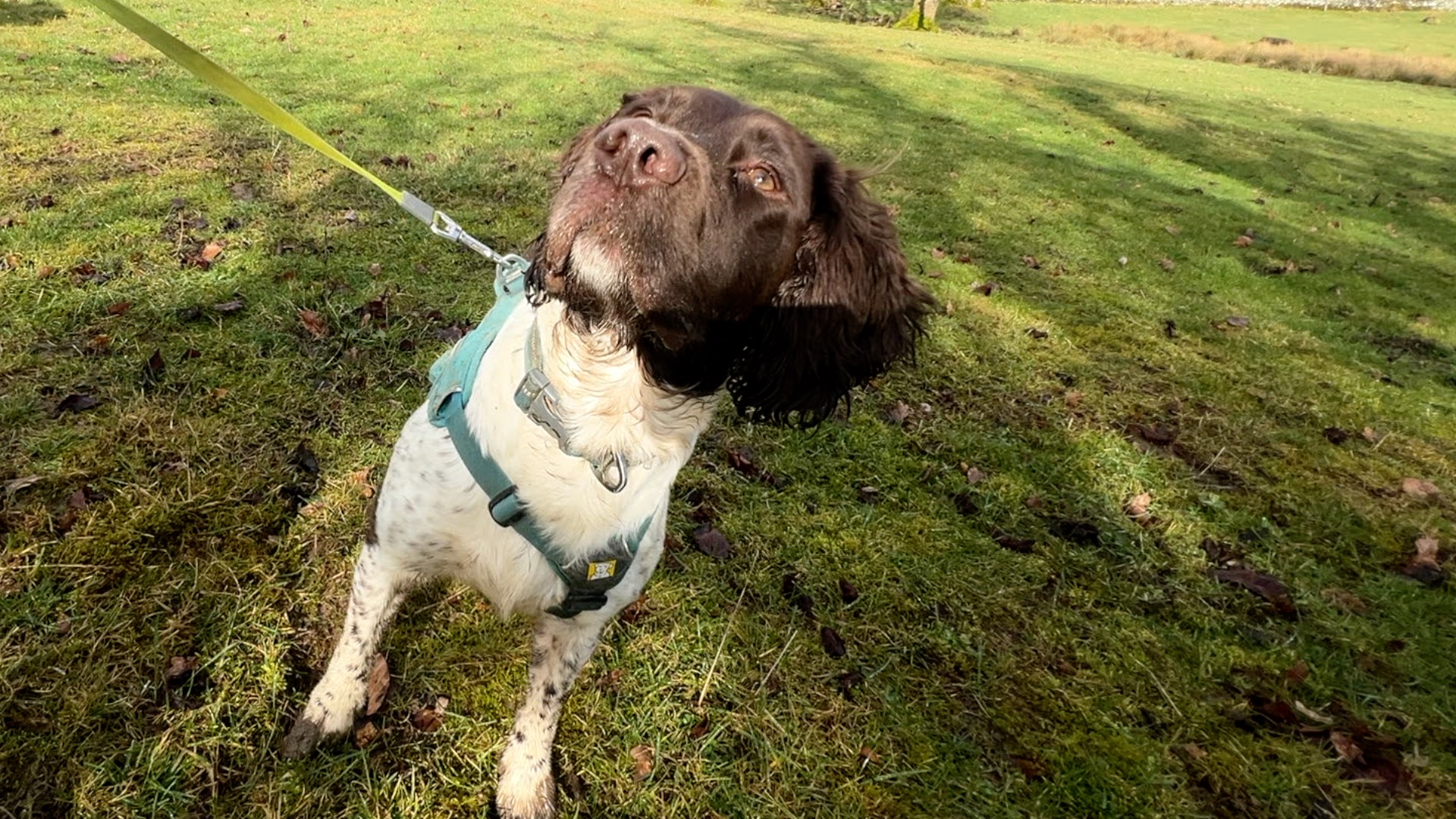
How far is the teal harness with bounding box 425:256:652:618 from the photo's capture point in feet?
6.49

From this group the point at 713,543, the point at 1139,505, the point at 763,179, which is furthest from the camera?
the point at 1139,505

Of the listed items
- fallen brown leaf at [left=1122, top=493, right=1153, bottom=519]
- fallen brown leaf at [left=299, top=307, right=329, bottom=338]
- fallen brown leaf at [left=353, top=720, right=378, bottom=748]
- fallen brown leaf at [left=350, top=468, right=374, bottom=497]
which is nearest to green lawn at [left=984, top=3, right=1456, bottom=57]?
fallen brown leaf at [left=1122, top=493, right=1153, bottom=519]

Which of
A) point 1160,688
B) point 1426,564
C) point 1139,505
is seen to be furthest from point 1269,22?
point 1160,688

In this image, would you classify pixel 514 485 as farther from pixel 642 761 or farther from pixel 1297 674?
pixel 1297 674

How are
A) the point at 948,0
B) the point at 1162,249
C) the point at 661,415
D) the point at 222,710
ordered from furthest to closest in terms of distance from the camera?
the point at 948,0 < the point at 1162,249 < the point at 222,710 < the point at 661,415

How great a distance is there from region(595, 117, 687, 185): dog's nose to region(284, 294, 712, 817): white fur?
42 centimetres

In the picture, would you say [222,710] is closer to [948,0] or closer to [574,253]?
[574,253]

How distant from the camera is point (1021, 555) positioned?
11.4ft

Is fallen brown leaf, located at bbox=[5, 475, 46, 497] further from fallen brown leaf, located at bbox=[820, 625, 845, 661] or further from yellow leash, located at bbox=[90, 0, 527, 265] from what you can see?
fallen brown leaf, located at bbox=[820, 625, 845, 661]

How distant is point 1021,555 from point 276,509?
309cm

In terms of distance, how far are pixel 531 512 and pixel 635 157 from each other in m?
0.94

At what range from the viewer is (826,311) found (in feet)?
7.40

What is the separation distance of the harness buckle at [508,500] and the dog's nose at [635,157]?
32.7 inches

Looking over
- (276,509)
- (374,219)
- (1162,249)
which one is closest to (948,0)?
(1162,249)
